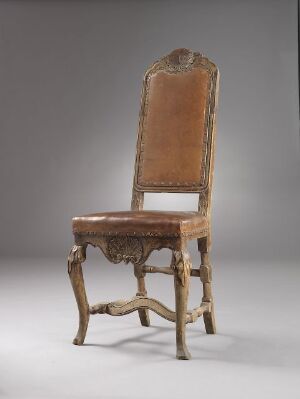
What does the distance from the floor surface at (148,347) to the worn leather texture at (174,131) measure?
0.76 meters

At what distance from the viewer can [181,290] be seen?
10.5ft

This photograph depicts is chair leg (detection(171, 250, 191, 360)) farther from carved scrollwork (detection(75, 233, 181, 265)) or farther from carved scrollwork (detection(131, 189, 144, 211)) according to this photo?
carved scrollwork (detection(131, 189, 144, 211))

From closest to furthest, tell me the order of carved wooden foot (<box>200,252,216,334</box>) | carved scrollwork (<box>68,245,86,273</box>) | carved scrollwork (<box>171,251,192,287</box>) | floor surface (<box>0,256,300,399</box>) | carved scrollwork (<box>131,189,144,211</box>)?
1. floor surface (<box>0,256,300,399</box>)
2. carved scrollwork (<box>171,251,192,287</box>)
3. carved scrollwork (<box>68,245,86,273</box>)
4. carved wooden foot (<box>200,252,216,334</box>)
5. carved scrollwork (<box>131,189,144,211</box>)

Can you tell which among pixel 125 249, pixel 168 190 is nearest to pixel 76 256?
pixel 125 249

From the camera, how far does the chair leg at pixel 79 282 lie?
135 inches

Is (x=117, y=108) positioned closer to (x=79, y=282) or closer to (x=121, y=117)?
(x=121, y=117)

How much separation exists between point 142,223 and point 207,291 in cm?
61

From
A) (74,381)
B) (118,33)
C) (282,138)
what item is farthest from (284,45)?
(74,381)

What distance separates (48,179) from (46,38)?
4.31ft

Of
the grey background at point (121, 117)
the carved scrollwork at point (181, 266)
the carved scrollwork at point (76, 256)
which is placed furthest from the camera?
the grey background at point (121, 117)

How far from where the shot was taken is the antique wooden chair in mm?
3242

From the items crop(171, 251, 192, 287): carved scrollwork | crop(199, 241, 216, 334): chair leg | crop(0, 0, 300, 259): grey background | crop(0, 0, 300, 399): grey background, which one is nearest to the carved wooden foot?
crop(199, 241, 216, 334): chair leg

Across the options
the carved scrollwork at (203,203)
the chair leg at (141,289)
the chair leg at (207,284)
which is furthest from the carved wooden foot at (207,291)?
the chair leg at (141,289)

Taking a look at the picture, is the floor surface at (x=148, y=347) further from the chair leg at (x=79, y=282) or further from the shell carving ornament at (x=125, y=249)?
the shell carving ornament at (x=125, y=249)
